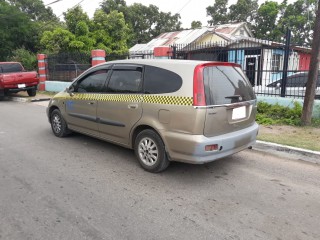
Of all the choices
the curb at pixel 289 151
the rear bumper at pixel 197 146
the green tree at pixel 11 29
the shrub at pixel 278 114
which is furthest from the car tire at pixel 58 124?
the green tree at pixel 11 29

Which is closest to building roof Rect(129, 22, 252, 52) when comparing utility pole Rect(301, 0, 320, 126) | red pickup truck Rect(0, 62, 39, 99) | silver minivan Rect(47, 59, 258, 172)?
red pickup truck Rect(0, 62, 39, 99)

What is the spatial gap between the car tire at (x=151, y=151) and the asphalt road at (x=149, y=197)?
0.45 ft

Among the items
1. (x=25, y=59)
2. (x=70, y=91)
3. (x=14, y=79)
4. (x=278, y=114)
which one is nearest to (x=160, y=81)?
(x=70, y=91)

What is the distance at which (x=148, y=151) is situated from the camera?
4.37m

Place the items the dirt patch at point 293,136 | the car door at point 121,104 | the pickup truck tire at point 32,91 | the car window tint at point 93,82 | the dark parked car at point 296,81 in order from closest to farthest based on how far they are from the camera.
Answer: the car door at point 121,104 < the car window tint at point 93,82 < the dirt patch at point 293,136 < the dark parked car at point 296,81 < the pickup truck tire at point 32,91

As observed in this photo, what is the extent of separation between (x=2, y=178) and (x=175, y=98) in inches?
106

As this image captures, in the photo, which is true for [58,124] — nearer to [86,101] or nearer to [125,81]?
[86,101]

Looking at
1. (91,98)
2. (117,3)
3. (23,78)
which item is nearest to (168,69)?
(91,98)

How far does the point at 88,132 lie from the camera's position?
5.50 metres

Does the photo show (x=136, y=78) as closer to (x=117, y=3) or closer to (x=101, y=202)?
(x=101, y=202)

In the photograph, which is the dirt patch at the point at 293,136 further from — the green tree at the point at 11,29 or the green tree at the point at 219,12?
the green tree at the point at 219,12

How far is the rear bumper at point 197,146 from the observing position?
381cm

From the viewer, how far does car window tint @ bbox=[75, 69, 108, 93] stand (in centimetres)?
517

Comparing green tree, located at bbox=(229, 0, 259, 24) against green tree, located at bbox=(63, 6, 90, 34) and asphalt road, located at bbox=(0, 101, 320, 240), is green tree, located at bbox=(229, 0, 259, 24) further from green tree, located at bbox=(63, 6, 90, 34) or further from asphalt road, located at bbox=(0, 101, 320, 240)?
asphalt road, located at bbox=(0, 101, 320, 240)
